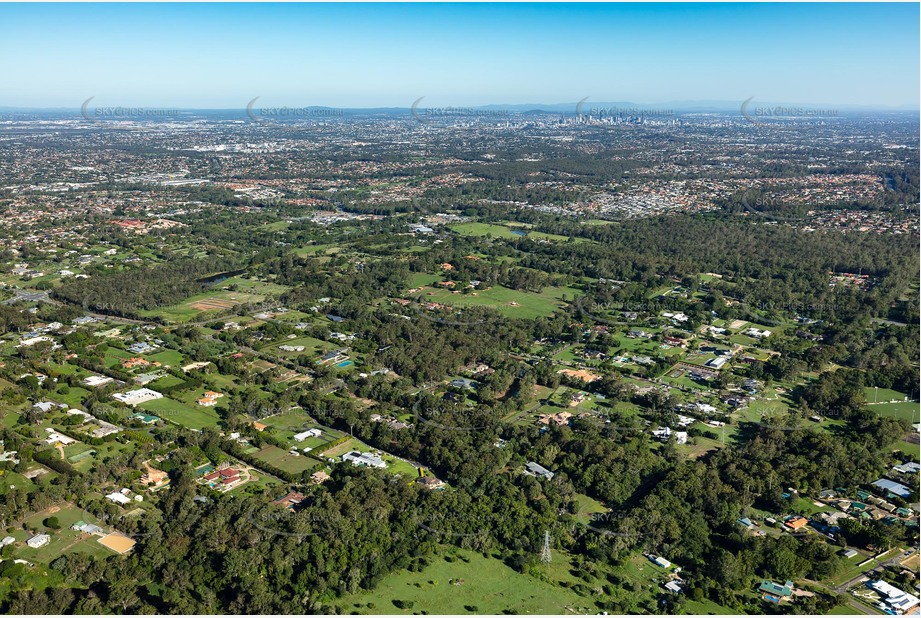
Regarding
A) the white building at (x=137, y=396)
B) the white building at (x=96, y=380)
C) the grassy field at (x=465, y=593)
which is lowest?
the grassy field at (x=465, y=593)

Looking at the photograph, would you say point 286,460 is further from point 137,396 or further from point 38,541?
point 137,396

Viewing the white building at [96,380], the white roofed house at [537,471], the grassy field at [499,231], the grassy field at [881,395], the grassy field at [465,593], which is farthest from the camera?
the grassy field at [499,231]

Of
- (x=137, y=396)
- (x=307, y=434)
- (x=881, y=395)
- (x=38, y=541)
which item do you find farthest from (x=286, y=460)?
(x=881, y=395)

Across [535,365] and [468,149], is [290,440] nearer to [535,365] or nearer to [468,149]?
[535,365]

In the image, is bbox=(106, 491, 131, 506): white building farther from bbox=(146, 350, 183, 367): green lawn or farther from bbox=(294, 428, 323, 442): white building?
bbox=(146, 350, 183, 367): green lawn

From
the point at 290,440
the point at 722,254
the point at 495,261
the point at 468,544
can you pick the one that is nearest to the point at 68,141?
the point at 495,261

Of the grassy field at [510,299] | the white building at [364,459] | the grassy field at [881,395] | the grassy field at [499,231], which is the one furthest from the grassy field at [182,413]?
the grassy field at [499,231]

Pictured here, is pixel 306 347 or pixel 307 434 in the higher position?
pixel 306 347

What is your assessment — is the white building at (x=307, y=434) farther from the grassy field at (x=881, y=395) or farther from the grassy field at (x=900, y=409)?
the grassy field at (x=881, y=395)

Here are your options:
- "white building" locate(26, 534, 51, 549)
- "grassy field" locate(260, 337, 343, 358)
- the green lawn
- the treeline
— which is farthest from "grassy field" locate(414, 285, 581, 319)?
"white building" locate(26, 534, 51, 549)
